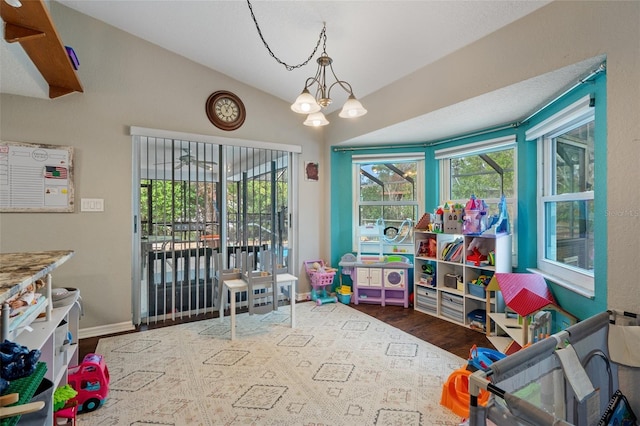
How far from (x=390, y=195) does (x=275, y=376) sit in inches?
104

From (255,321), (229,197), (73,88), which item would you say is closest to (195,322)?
(255,321)

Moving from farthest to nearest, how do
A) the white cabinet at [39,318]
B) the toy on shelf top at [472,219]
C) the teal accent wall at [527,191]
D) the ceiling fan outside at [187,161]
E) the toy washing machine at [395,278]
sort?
1. the toy washing machine at [395,278]
2. the ceiling fan outside at [187,161]
3. the toy on shelf top at [472,219]
4. the teal accent wall at [527,191]
5. the white cabinet at [39,318]

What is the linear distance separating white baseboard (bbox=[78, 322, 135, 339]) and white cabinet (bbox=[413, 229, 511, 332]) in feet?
9.82

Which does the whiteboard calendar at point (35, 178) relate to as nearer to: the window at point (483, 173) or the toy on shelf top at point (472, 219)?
the toy on shelf top at point (472, 219)

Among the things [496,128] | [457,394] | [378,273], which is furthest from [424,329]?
[496,128]

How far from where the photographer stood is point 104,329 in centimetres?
289

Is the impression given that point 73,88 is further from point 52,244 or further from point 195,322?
point 195,322

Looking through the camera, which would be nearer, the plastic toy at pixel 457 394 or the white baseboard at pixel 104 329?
the plastic toy at pixel 457 394

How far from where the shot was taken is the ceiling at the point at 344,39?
210 centimetres

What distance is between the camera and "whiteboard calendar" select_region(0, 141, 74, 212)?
2547mm

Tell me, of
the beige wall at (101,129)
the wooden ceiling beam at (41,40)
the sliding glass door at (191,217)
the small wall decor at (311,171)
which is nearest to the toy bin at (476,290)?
the sliding glass door at (191,217)

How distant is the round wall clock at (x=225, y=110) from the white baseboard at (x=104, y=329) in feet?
7.21

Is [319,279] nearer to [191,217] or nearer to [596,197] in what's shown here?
[191,217]

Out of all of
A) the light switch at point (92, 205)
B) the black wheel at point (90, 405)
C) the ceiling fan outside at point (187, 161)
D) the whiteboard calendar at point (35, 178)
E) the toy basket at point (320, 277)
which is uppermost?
the ceiling fan outside at point (187, 161)
